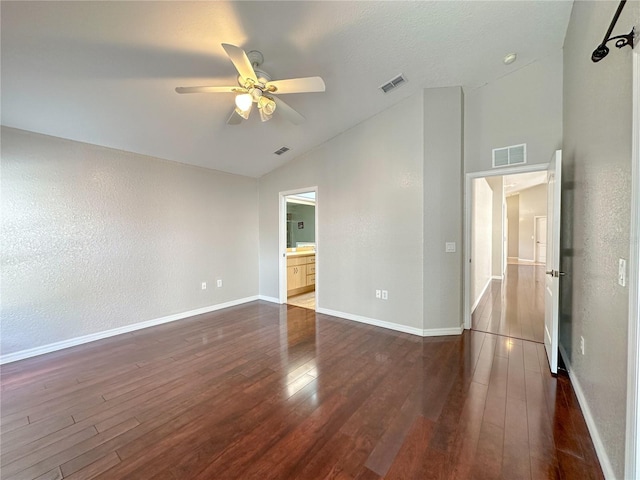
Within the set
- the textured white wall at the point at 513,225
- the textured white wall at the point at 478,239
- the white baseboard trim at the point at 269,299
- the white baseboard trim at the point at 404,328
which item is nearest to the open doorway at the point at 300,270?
the white baseboard trim at the point at 269,299

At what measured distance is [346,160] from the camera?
4.04 meters

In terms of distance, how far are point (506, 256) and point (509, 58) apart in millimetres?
8823

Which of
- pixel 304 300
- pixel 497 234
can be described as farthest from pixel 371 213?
pixel 497 234

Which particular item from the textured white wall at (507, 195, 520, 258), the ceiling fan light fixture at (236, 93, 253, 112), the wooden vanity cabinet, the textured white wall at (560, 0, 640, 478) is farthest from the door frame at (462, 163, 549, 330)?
the textured white wall at (507, 195, 520, 258)

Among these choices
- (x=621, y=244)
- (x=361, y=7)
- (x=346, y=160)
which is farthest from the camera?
(x=346, y=160)

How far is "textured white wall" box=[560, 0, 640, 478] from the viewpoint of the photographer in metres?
1.35

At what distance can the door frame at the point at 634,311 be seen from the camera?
3.74 ft

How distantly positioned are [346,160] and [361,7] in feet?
6.79

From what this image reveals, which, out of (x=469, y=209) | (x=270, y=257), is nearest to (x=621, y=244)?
(x=469, y=209)

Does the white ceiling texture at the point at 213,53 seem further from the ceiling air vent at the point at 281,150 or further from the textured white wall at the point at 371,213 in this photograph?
the ceiling air vent at the point at 281,150

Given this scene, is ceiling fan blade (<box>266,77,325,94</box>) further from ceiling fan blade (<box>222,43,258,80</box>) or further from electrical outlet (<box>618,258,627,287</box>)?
electrical outlet (<box>618,258,627,287</box>)

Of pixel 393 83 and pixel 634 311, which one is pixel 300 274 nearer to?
pixel 393 83

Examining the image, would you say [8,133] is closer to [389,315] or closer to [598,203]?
[389,315]

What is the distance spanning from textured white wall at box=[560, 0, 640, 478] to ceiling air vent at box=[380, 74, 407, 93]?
1459 mm
